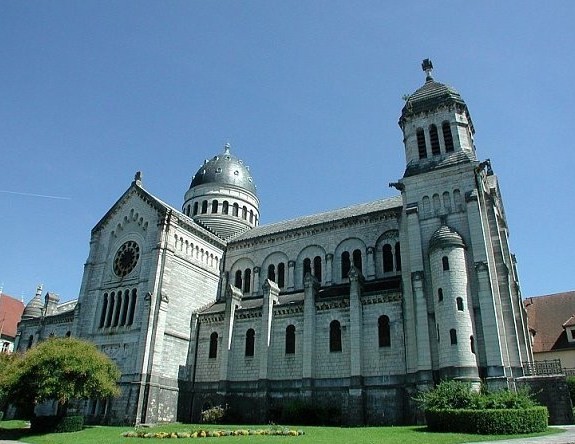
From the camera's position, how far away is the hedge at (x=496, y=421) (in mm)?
20891

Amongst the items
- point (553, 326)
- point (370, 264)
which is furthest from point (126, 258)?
point (553, 326)

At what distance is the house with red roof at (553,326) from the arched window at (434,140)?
22.1 m

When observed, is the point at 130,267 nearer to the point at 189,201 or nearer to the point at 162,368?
the point at 162,368

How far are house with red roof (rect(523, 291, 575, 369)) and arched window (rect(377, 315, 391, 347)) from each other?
67.7ft

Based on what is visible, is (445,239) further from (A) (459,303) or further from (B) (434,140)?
(B) (434,140)

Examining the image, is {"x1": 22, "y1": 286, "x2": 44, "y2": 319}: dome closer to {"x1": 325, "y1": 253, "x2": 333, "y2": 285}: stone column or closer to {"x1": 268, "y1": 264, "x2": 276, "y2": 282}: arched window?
{"x1": 268, "y1": 264, "x2": 276, "y2": 282}: arched window

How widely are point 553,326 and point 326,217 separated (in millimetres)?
24909

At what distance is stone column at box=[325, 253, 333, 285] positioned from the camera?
40875 millimetres

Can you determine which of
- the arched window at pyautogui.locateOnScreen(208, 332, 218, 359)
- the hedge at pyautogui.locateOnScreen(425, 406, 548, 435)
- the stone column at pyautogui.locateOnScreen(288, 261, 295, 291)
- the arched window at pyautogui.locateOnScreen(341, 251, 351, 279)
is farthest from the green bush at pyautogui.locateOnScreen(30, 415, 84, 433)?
the arched window at pyautogui.locateOnScreen(341, 251, 351, 279)

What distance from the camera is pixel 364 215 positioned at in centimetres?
4084

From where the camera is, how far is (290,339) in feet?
120

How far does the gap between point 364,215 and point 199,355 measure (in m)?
18.1

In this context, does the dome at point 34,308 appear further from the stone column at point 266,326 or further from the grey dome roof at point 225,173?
the stone column at point 266,326

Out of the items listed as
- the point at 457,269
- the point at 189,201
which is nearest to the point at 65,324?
the point at 189,201
